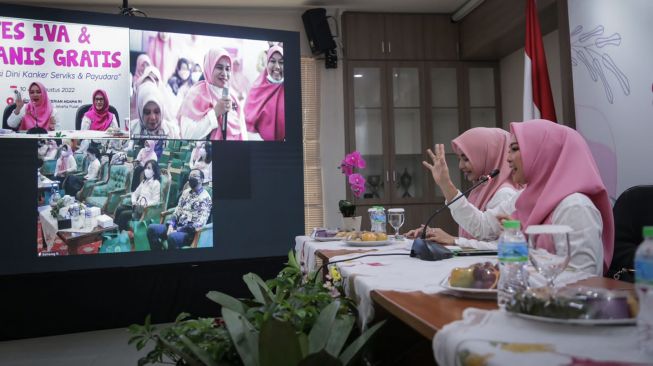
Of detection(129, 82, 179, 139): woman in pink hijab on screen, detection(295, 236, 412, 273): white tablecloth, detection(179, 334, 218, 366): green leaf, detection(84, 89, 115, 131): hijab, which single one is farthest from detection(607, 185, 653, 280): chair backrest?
detection(84, 89, 115, 131): hijab

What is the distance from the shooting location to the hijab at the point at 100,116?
3104 mm

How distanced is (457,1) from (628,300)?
3954 millimetres

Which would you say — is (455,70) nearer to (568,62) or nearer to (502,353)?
(568,62)

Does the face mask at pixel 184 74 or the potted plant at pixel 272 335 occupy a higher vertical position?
the face mask at pixel 184 74

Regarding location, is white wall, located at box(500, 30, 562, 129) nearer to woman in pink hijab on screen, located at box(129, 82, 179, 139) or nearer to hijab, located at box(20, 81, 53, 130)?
woman in pink hijab on screen, located at box(129, 82, 179, 139)

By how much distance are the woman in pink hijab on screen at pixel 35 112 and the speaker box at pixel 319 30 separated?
213 centimetres

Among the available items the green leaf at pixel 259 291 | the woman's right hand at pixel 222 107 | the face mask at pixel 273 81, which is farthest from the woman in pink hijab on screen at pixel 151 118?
the green leaf at pixel 259 291

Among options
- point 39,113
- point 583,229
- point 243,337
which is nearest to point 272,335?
point 243,337

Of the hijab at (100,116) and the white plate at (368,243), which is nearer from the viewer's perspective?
the white plate at (368,243)

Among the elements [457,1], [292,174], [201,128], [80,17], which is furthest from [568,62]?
[80,17]

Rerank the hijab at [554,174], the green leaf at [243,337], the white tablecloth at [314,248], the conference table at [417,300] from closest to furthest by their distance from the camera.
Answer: the conference table at [417,300]
the green leaf at [243,337]
the hijab at [554,174]
the white tablecloth at [314,248]

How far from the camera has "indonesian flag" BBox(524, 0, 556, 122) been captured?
3.23 meters

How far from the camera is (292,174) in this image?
12.7 feet

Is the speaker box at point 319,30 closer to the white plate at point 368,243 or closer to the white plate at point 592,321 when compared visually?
the white plate at point 368,243
